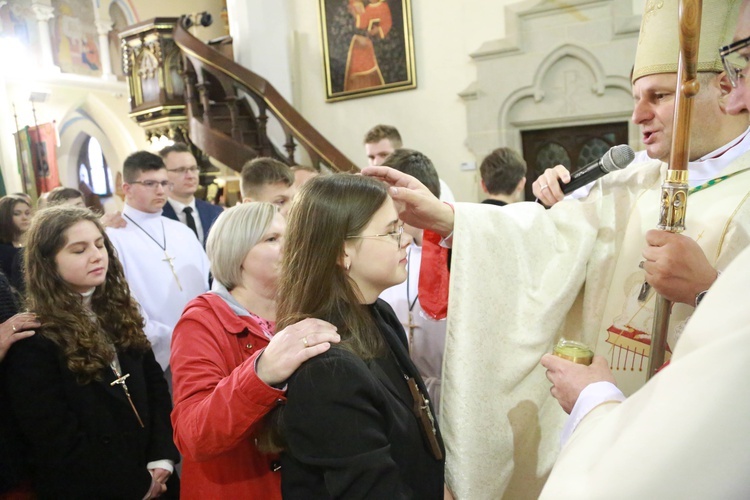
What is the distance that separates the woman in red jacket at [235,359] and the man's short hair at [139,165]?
5.09ft

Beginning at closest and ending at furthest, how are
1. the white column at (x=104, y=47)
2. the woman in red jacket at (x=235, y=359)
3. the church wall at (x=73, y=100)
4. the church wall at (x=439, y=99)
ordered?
the woman in red jacket at (x=235, y=359)
the church wall at (x=439, y=99)
the church wall at (x=73, y=100)
the white column at (x=104, y=47)

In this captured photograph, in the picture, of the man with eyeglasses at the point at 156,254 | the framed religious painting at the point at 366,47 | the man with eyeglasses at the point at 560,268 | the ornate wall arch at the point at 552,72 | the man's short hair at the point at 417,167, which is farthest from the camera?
the framed religious painting at the point at 366,47

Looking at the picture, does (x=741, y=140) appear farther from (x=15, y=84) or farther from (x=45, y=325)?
(x=15, y=84)

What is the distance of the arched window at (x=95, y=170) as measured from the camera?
14406mm

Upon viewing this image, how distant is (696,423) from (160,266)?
3.00 metres

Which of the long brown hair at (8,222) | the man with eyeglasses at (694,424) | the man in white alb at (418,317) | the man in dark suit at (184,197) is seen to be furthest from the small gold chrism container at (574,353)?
the long brown hair at (8,222)

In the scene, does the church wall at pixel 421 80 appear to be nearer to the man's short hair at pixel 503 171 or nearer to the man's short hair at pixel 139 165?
the man's short hair at pixel 503 171

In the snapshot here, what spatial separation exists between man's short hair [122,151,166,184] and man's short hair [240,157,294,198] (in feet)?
1.71

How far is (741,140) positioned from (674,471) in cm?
122

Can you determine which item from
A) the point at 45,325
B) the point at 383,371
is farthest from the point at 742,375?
the point at 45,325

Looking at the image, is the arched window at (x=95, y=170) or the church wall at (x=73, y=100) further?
the arched window at (x=95, y=170)

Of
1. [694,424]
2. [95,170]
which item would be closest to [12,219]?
[694,424]

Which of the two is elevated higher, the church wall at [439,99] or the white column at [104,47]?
the white column at [104,47]

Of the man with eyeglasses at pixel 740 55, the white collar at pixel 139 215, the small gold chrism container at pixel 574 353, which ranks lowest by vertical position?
the small gold chrism container at pixel 574 353
